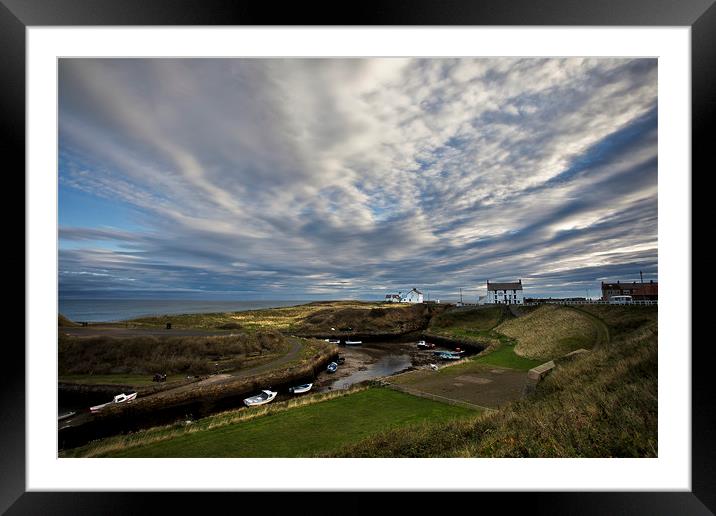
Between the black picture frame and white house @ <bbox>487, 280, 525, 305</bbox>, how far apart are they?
84.3ft

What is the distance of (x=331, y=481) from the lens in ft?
Result: 6.89

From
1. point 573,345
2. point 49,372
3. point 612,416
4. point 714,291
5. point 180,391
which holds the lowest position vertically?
point 180,391

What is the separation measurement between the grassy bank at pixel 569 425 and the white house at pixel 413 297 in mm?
30543

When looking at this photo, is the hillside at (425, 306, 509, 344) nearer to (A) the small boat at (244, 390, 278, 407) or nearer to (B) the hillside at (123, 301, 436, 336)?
(B) the hillside at (123, 301, 436, 336)

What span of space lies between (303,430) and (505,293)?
26.2 meters

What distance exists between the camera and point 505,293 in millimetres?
26156

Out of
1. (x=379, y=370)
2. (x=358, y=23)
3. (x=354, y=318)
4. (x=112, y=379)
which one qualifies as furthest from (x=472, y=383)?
(x=354, y=318)

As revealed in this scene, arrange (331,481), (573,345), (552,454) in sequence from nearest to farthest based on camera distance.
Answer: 1. (331,481)
2. (552,454)
3. (573,345)

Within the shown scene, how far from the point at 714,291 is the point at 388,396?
6378 mm

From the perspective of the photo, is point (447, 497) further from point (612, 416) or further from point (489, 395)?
point (489, 395)

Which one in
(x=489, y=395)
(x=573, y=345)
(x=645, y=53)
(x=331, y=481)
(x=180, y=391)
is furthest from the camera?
(x=573, y=345)

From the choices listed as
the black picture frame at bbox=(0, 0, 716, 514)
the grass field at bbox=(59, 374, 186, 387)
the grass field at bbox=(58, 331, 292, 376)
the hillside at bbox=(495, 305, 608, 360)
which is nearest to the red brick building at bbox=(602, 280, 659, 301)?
the hillside at bbox=(495, 305, 608, 360)

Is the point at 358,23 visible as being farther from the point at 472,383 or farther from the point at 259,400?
the point at 259,400

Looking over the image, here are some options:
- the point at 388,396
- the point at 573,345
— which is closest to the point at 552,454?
the point at 388,396
